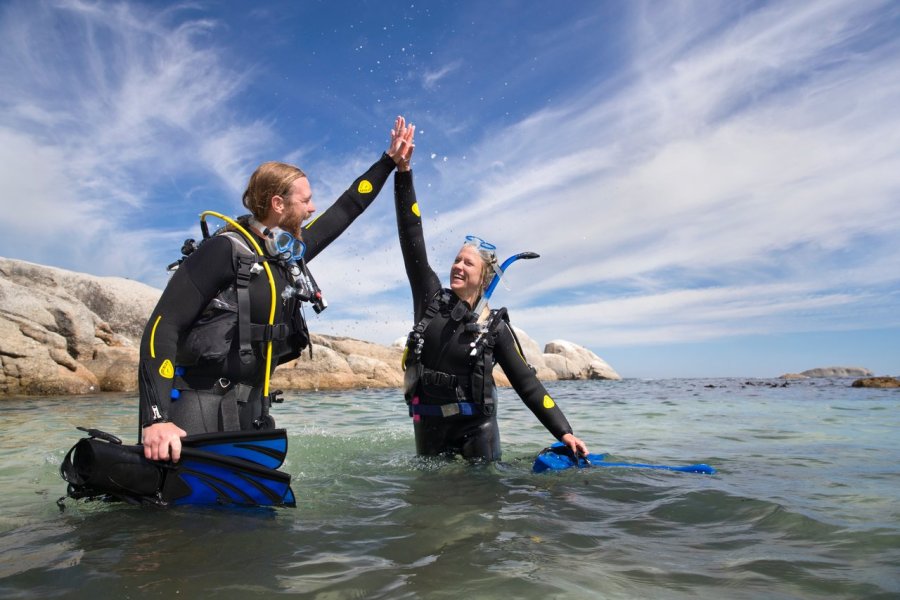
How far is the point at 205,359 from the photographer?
332cm

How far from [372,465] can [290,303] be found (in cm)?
253

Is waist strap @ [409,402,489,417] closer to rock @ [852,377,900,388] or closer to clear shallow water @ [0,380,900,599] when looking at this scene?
clear shallow water @ [0,380,900,599]

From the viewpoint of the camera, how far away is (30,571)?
263 cm

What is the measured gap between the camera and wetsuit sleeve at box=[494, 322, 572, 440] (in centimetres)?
495

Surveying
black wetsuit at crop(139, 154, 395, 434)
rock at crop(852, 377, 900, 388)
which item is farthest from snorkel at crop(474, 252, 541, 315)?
rock at crop(852, 377, 900, 388)

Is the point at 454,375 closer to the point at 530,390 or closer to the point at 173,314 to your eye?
the point at 530,390

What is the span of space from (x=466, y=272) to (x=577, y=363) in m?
37.7

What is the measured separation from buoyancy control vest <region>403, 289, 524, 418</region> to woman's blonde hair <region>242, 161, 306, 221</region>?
76.2 inches

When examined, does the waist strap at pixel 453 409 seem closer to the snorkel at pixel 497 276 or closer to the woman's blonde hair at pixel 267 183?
the snorkel at pixel 497 276

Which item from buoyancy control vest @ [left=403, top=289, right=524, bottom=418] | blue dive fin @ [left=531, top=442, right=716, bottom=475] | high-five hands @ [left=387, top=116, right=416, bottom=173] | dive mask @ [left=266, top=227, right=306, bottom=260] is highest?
high-five hands @ [left=387, top=116, right=416, bottom=173]

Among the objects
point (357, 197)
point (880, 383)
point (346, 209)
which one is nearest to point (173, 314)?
point (346, 209)

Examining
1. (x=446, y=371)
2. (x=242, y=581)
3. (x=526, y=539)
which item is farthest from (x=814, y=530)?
(x=242, y=581)

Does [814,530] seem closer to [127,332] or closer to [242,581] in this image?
[242,581]

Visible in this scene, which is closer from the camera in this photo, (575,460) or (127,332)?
(575,460)
